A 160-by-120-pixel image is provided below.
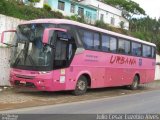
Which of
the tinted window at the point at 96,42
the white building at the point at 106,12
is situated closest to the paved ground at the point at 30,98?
the tinted window at the point at 96,42

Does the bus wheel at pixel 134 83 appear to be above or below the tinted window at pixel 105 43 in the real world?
below

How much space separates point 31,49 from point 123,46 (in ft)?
25.5

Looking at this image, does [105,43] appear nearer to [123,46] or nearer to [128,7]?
[123,46]

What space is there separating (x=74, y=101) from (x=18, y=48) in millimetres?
3442

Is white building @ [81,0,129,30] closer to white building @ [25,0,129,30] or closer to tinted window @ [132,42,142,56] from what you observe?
white building @ [25,0,129,30]

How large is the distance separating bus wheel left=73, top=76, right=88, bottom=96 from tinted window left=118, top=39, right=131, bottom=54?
4311mm

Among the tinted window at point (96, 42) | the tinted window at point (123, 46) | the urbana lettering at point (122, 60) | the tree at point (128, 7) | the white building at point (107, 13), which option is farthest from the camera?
the tree at point (128, 7)

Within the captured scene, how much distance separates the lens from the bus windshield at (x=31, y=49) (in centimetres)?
1562

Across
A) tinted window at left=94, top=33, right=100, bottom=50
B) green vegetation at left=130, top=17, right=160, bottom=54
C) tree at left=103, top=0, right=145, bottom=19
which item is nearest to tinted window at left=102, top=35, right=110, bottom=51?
tinted window at left=94, top=33, right=100, bottom=50

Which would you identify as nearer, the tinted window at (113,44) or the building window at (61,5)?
the tinted window at (113,44)

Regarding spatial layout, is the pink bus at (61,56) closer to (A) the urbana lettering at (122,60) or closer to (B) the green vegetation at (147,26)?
(A) the urbana lettering at (122,60)

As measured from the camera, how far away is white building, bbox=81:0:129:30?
59.7 meters

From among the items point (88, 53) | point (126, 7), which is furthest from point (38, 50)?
point (126, 7)

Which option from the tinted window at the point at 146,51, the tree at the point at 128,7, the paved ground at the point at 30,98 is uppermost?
the tree at the point at 128,7
